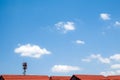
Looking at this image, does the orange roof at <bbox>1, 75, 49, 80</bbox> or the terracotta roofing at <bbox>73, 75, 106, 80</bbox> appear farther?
the orange roof at <bbox>1, 75, 49, 80</bbox>

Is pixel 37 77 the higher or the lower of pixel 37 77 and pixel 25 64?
the lower

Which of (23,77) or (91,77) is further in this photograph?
(23,77)

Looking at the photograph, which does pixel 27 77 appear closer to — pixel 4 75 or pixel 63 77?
pixel 4 75

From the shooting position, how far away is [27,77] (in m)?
34.2

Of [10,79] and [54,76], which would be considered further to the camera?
[54,76]

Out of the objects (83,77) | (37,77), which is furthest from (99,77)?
(37,77)

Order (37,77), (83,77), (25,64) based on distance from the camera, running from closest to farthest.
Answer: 1. (83,77)
2. (37,77)
3. (25,64)

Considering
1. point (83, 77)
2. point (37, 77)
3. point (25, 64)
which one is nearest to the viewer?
point (83, 77)

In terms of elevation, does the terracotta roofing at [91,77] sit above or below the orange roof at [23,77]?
below

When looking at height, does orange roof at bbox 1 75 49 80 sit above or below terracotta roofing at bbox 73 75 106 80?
above

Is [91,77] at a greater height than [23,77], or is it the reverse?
[23,77]

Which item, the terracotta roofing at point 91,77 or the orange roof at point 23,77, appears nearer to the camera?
the terracotta roofing at point 91,77

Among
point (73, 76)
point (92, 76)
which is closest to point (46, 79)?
point (73, 76)

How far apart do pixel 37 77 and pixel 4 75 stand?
5008 mm
